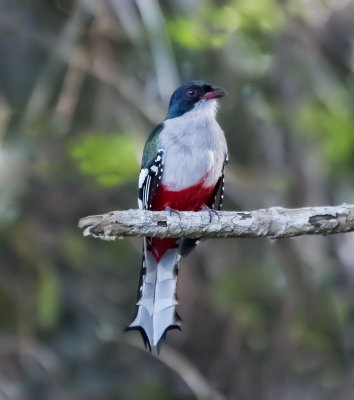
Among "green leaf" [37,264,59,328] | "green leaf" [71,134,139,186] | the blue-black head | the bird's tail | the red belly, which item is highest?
"green leaf" [71,134,139,186]

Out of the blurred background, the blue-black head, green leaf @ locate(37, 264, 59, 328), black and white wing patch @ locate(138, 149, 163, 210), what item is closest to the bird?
black and white wing patch @ locate(138, 149, 163, 210)

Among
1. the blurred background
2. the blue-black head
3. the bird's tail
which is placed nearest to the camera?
the bird's tail

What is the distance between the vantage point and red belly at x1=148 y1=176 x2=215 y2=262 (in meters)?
3.68

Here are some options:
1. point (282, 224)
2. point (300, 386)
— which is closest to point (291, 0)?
point (300, 386)

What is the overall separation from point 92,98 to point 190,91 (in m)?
2.82

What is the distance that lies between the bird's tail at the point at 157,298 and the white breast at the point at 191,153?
0.30m

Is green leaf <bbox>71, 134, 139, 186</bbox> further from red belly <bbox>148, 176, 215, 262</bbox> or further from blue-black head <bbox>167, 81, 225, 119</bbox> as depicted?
red belly <bbox>148, 176, 215, 262</bbox>

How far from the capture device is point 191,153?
3.70 m

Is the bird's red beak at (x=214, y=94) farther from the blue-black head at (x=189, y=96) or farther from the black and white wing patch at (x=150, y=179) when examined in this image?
the black and white wing patch at (x=150, y=179)

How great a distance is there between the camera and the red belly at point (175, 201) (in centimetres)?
368

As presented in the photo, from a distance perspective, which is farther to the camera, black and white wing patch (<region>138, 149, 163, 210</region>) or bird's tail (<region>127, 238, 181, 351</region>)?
black and white wing patch (<region>138, 149, 163, 210</region>)

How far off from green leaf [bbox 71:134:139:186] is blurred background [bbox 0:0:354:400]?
19 centimetres

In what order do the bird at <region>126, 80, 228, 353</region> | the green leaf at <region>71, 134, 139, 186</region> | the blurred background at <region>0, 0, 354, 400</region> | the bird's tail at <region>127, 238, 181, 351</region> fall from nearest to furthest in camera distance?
the bird's tail at <region>127, 238, 181, 351</region> → the bird at <region>126, 80, 228, 353</region> → the green leaf at <region>71, 134, 139, 186</region> → the blurred background at <region>0, 0, 354, 400</region>

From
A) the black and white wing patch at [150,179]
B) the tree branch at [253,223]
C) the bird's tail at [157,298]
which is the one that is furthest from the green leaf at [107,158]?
the tree branch at [253,223]
